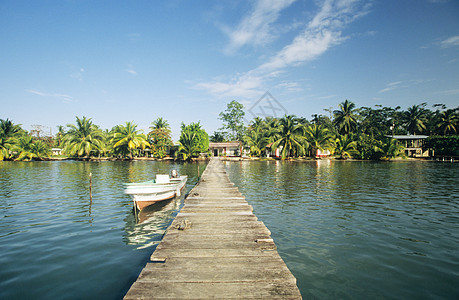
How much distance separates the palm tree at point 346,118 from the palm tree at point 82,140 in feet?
224

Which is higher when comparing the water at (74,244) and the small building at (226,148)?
the small building at (226,148)

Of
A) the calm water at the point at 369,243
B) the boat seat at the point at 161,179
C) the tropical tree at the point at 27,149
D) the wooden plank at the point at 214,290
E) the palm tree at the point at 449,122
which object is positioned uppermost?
the palm tree at the point at 449,122

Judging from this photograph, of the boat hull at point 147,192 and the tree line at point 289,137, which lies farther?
the tree line at point 289,137

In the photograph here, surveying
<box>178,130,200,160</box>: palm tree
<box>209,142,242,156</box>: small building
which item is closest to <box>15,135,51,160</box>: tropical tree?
<box>178,130,200,160</box>: palm tree

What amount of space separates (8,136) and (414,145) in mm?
110942

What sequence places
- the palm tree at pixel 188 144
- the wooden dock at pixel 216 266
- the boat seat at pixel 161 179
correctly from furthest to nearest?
the palm tree at pixel 188 144
the boat seat at pixel 161 179
the wooden dock at pixel 216 266

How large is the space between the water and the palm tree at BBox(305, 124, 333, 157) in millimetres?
48815

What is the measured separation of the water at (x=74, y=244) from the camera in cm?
580

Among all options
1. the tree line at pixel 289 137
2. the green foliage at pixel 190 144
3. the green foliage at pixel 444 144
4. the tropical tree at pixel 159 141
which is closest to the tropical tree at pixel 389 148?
the tree line at pixel 289 137

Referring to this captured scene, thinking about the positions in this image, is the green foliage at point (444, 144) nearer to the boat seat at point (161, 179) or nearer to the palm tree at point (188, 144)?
the palm tree at point (188, 144)

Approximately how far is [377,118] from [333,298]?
8437cm

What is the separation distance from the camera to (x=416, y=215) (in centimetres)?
1148

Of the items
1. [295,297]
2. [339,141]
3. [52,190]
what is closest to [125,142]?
[52,190]

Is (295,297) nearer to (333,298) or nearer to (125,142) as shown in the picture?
(333,298)
